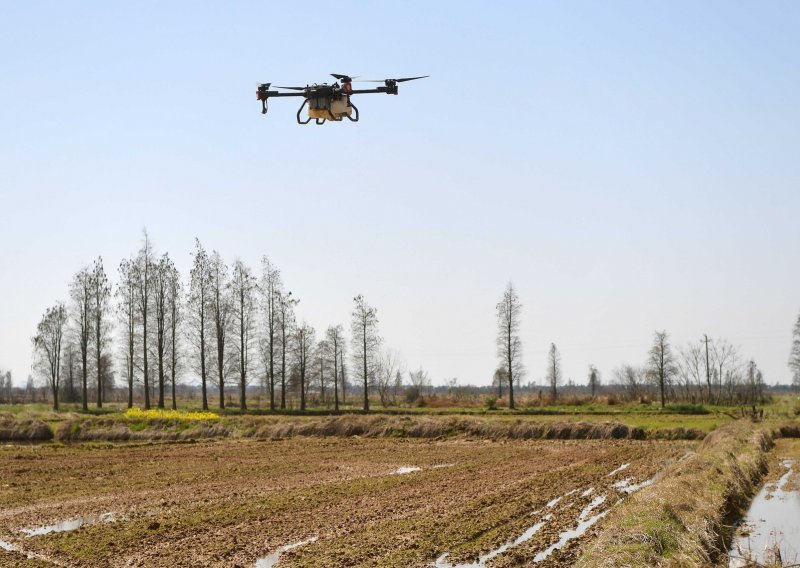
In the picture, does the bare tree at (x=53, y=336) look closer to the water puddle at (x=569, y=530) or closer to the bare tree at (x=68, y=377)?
the bare tree at (x=68, y=377)

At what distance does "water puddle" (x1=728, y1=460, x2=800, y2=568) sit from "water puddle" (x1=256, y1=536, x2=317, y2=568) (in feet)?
22.1

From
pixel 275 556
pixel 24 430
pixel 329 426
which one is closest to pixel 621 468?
pixel 275 556

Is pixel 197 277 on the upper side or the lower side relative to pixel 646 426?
upper

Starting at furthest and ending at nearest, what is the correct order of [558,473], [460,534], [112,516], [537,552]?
[558,473]
[112,516]
[460,534]
[537,552]

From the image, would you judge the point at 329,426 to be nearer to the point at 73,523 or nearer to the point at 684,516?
the point at 73,523

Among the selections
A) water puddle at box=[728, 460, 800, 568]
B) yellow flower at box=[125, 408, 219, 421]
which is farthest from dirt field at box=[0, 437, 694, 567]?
yellow flower at box=[125, 408, 219, 421]

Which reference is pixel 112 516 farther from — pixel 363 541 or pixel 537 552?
pixel 537 552

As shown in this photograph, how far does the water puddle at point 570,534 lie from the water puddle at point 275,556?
398 cm

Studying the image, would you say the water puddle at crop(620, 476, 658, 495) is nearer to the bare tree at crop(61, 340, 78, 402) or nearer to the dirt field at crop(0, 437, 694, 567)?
the dirt field at crop(0, 437, 694, 567)

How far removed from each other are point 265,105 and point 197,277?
4434 cm

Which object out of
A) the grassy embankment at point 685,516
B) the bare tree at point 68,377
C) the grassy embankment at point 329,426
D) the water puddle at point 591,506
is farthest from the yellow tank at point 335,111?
the bare tree at point 68,377

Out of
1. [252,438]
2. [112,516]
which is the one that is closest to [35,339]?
[252,438]

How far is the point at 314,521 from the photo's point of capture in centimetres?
1573

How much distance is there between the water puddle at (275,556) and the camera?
12227 mm
